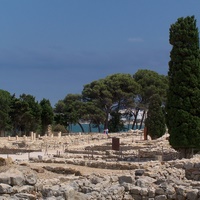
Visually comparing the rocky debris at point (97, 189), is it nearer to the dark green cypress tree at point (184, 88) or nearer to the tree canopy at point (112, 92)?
the dark green cypress tree at point (184, 88)

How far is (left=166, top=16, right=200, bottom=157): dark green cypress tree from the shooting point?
83.5 ft

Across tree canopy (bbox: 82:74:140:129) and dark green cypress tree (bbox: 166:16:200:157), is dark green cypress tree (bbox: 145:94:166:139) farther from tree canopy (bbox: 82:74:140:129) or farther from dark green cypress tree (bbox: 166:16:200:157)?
tree canopy (bbox: 82:74:140:129)

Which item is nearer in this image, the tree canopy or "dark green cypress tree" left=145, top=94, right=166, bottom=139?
"dark green cypress tree" left=145, top=94, right=166, bottom=139

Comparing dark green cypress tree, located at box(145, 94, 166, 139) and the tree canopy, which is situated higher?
the tree canopy

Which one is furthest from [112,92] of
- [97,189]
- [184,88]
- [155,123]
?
[97,189]

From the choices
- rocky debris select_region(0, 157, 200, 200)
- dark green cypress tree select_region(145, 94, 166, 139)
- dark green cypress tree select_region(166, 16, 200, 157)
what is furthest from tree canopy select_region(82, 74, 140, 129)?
rocky debris select_region(0, 157, 200, 200)

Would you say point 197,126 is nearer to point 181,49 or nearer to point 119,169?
point 181,49

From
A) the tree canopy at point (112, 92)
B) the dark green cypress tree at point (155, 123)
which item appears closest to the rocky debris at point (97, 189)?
the dark green cypress tree at point (155, 123)

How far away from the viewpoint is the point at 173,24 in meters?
27.1

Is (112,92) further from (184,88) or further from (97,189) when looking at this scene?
(97,189)

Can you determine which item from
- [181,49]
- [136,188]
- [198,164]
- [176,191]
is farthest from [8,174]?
[181,49]

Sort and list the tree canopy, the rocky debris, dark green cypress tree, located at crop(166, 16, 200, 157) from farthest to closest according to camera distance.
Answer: the tree canopy → dark green cypress tree, located at crop(166, 16, 200, 157) → the rocky debris

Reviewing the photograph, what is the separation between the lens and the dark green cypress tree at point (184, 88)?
83.5 ft

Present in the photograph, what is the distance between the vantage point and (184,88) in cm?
2589
